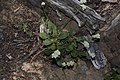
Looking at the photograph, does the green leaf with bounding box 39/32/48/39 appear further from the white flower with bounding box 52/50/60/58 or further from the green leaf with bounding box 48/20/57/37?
the white flower with bounding box 52/50/60/58

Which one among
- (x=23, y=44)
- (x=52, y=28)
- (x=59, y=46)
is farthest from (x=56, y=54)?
(x=23, y=44)

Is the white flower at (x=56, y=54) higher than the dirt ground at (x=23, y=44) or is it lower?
higher

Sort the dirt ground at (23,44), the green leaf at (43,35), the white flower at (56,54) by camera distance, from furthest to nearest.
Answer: the green leaf at (43,35)
the dirt ground at (23,44)
the white flower at (56,54)

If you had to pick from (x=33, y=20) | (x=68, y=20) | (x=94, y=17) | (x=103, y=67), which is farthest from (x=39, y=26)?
(x=103, y=67)

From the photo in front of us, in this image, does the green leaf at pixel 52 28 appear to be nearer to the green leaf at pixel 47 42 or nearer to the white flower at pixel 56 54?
the green leaf at pixel 47 42

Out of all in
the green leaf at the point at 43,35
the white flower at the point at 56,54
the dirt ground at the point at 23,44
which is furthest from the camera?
the green leaf at the point at 43,35

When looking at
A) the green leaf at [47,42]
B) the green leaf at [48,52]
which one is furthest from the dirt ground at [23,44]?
the green leaf at [47,42]

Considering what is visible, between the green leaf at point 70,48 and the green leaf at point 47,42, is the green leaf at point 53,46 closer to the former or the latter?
the green leaf at point 47,42

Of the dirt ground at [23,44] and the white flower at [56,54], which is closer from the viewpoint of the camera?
the white flower at [56,54]

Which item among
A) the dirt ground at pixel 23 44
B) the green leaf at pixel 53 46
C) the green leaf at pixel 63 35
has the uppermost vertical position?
the green leaf at pixel 63 35
